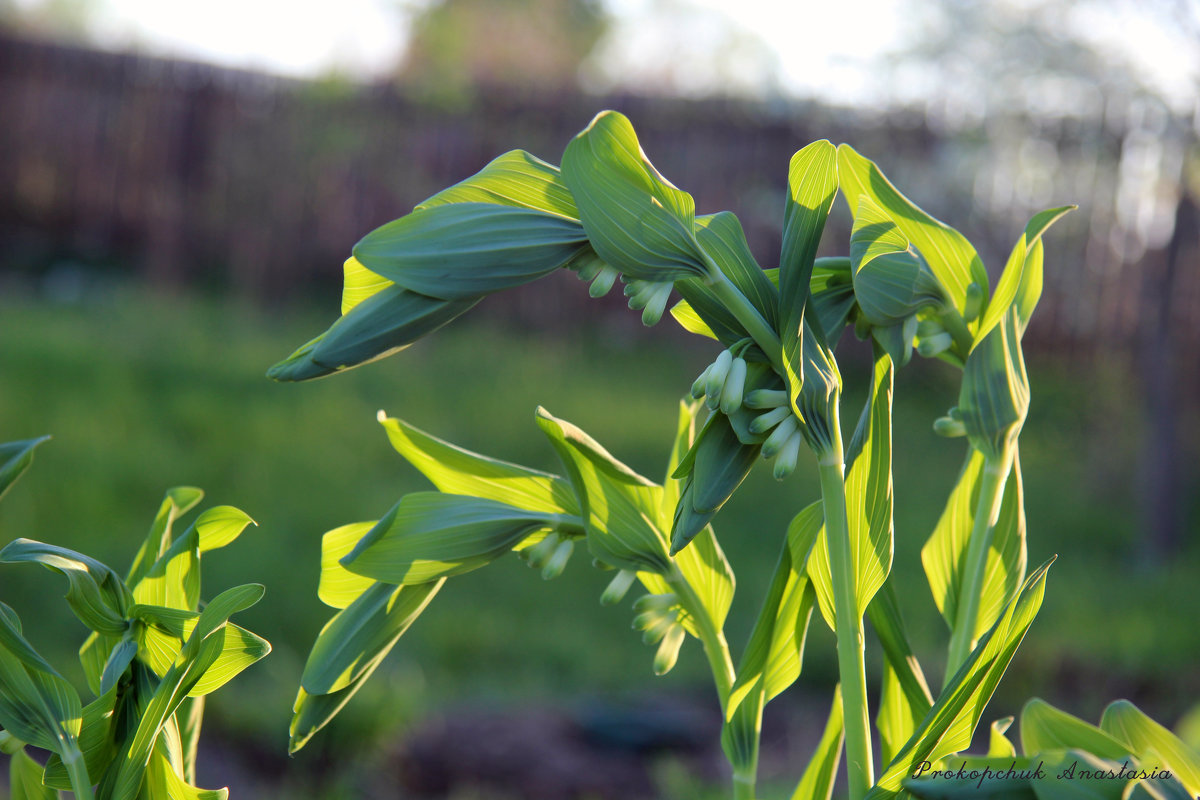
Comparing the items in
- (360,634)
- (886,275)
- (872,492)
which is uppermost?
(886,275)

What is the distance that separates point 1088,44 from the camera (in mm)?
4914

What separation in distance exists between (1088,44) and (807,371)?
5562 mm

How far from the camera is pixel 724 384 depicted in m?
0.36

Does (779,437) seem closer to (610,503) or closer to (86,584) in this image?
(610,503)

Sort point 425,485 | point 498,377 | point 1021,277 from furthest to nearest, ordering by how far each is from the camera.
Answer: point 498,377 → point 425,485 → point 1021,277

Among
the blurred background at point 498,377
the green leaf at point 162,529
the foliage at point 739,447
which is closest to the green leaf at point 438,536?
the foliage at point 739,447

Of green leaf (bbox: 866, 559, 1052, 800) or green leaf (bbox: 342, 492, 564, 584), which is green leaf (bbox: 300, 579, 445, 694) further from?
green leaf (bbox: 866, 559, 1052, 800)

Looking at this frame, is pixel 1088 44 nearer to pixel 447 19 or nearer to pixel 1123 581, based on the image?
pixel 1123 581

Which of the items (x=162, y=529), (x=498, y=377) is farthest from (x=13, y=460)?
(x=498, y=377)

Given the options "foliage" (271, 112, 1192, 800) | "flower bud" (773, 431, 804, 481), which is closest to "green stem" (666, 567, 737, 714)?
"foliage" (271, 112, 1192, 800)

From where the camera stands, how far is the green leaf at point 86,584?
0.37 meters

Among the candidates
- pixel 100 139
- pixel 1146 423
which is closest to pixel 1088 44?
pixel 1146 423

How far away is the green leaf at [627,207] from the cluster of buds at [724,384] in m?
0.04

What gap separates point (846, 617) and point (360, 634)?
22 centimetres
